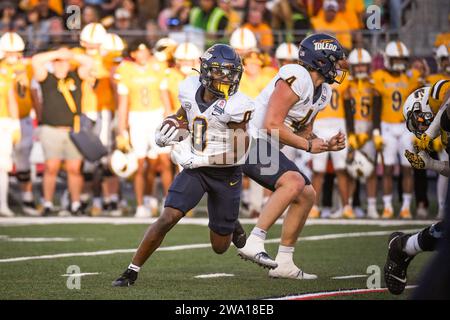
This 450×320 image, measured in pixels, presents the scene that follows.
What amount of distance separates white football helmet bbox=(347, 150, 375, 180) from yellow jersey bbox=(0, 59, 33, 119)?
4.22 meters

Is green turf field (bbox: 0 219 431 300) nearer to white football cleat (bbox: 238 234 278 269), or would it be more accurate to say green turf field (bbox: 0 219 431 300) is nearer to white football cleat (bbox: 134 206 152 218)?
white football cleat (bbox: 238 234 278 269)

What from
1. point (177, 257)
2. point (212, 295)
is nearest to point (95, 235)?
point (177, 257)

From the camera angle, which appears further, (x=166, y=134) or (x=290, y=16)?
(x=290, y=16)

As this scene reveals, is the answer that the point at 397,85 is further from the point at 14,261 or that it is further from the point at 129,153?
the point at 14,261

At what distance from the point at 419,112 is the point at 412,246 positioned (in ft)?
3.01

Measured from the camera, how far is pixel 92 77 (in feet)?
48.1

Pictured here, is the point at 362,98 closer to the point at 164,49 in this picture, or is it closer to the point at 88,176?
the point at 164,49

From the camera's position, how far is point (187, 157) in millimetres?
8133

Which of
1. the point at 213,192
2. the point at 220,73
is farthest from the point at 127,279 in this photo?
the point at 220,73

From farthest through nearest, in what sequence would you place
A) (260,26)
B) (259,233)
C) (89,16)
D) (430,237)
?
(260,26)
(89,16)
(259,233)
(430,237)

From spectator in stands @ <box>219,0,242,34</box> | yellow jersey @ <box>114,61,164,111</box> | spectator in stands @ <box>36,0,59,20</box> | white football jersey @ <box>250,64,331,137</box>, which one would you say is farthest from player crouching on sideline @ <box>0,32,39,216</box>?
white football jersey @ <box>250,64,331,137</box>

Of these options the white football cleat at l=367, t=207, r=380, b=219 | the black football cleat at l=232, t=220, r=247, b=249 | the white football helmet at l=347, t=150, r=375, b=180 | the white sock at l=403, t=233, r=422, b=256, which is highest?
the white sock at l=403, t=233, r=422, b=256

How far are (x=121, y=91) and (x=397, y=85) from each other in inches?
139

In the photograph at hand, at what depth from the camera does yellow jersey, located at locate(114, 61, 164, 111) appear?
14.5m
